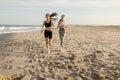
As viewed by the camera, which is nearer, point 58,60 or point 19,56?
point 58,60

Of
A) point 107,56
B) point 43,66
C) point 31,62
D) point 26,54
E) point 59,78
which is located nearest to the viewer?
point 59,78

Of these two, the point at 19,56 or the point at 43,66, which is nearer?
the point at 43,66

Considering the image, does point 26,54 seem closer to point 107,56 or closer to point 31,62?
point 31,62

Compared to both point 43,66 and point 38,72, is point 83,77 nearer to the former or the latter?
point 38,72

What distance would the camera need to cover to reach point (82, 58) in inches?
468

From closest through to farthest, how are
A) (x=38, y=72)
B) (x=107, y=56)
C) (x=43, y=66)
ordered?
(x=38, y=72), (x=43, y=66), (x=107, y=56)

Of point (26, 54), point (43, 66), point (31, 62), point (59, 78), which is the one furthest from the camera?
point (26, 54)

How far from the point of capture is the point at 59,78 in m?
8.59

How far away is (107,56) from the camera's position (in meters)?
12.3

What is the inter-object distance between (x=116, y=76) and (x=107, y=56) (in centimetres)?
361

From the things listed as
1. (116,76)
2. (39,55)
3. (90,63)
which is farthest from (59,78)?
(39,55)

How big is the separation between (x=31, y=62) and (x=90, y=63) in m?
2.09

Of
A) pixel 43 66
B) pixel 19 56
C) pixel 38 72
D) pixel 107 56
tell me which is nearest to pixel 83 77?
pixel 38 72

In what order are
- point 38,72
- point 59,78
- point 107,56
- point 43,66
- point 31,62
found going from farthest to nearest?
point 107,56 → point 31,62 → point 43,66 → point 38,72 → point 59,78
